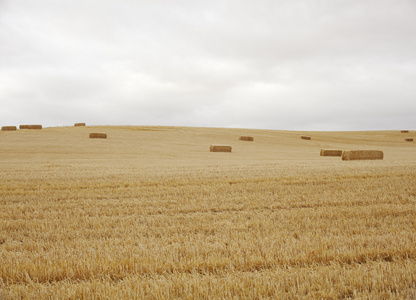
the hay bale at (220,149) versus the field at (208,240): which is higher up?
the hay bale at (220,149)

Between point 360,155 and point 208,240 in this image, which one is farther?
point 360,155

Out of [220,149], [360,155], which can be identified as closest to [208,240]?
[360,155]

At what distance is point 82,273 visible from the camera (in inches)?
141

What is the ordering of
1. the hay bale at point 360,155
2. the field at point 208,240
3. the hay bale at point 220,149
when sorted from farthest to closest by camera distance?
the hay bale at point 220,149
the hay bale at point 360,155
the field at point 208,240

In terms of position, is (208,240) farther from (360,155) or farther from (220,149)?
(220,149)

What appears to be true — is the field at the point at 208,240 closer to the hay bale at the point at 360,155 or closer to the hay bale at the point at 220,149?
the hay bale at the point at 360,155

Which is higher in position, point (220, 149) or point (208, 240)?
point (220, 149)

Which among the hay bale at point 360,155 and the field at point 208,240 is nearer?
the field at point 208,240

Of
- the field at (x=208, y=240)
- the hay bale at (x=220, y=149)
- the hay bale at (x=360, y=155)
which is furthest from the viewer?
the hay bale at (x=220, y=149)

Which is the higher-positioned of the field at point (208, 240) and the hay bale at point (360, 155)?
the hay bale at point (360, 155)

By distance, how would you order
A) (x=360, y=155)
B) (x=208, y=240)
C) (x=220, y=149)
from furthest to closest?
(x=220, y=149) < (x=360, y=155) < (x=208, y=240)

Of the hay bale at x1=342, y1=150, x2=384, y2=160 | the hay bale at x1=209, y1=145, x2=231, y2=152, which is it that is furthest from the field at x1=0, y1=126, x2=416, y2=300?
the hay bale at x1=209, y1=145, x2=231, y2=152

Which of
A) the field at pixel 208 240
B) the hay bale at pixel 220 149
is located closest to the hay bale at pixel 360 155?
the hay bale at pixel 220 149

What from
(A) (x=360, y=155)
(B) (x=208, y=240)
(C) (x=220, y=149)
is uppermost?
(A) (x=360, y=155)
